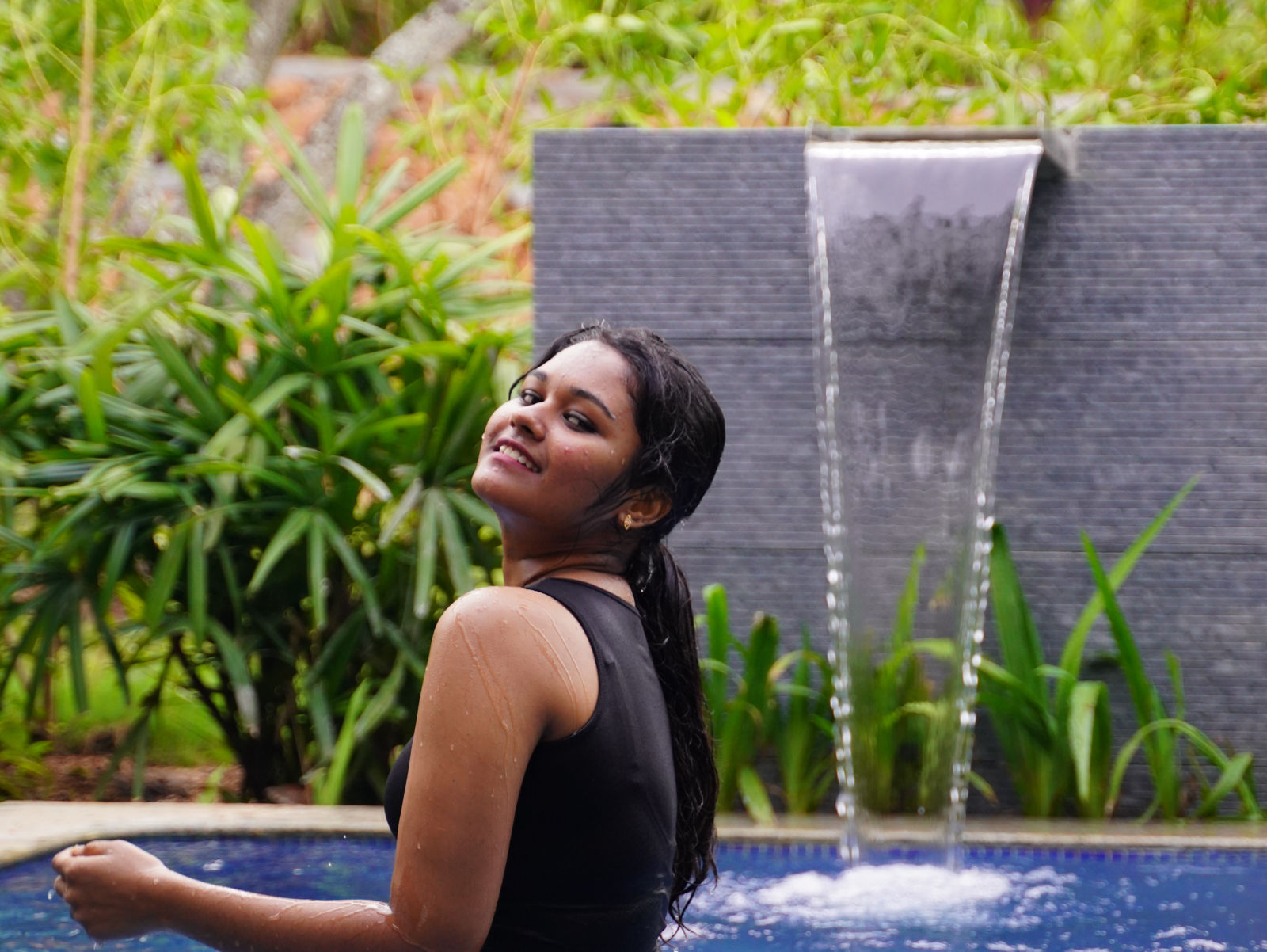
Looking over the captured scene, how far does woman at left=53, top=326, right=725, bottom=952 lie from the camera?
1146 millimetres

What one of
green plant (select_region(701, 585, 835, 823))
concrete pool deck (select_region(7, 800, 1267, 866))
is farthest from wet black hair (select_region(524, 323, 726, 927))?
green plant (select_region(701, 585, 835, 823))

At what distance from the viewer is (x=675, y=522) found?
56.5 inches

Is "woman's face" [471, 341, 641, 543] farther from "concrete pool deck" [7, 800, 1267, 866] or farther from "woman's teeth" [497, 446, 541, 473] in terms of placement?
"concrete pool deck" [7, 800, 1267, 866]

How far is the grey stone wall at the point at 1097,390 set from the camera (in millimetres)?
4145

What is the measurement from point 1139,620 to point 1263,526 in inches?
18.2

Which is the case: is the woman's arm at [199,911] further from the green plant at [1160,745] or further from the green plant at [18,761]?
the green plant at [18,761]

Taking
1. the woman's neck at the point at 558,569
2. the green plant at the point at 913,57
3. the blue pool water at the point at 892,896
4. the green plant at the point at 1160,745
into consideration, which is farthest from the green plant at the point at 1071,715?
the woman's neck at the point at 558,569

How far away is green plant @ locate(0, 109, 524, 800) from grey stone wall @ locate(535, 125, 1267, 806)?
543 millimetres

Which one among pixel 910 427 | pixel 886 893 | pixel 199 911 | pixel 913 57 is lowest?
pixel 886 893

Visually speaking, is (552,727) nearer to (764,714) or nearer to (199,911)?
(199,911)

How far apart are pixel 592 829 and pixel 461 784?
160mm

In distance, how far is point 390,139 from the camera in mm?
11000

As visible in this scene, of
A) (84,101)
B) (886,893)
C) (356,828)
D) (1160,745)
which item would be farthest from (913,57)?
(356,828)

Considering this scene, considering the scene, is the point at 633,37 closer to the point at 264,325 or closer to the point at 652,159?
the point at 652,159
